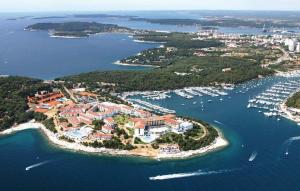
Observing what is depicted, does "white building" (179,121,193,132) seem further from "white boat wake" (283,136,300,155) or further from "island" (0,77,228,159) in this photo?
"white boat wake" (283,136,300,155)

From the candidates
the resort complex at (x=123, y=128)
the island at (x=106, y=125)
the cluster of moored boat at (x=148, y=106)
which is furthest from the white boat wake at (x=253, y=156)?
the cluster of moored boat at (x=148, y=106)

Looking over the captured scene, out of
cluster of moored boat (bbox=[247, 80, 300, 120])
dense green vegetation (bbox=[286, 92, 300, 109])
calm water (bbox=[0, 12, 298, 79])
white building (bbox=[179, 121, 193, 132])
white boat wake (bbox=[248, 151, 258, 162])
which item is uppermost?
white building (bbox=[179, 121, 193, 132])

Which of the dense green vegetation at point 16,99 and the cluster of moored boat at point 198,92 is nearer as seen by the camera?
the dense green vegetation at point 16,99

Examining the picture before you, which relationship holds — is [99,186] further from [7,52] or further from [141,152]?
[7,52]

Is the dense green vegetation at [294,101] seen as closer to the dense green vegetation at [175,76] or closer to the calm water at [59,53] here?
the dense green vegetation at [175,76]

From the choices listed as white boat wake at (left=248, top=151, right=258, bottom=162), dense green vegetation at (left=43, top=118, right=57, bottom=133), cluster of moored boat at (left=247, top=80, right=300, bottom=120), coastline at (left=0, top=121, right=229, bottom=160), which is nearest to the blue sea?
white boat wake at (left=248, top=151, right=258, bottom=162)

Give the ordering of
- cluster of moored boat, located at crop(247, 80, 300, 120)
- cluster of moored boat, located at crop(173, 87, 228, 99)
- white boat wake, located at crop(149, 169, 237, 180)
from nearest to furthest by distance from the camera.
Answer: white boat wake, located at crop(149, 169, 237, 180) < cluster of moored boat, located at crop(247, 80, 300, 120) < cluster of moored boat, located at crop(173, 87, 228, 99)

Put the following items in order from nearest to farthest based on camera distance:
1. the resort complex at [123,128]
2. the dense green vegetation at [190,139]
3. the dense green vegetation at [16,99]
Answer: the dense green vegetation at [190,139]
the resort complex at [123,128]
the dense green vegetation at [16,99]
